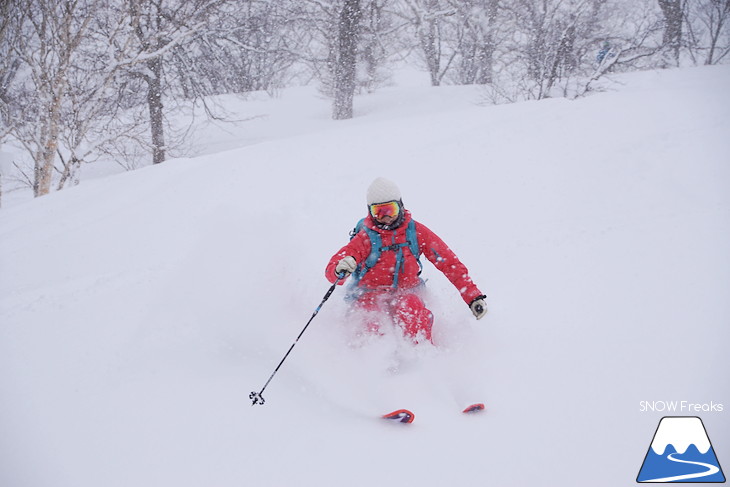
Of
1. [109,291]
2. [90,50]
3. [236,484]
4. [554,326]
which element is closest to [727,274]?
[554,326]

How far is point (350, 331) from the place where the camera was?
3.41 metres

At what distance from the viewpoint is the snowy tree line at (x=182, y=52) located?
843 cm

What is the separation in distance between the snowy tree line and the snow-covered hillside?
386cm

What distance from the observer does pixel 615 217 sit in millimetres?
5000

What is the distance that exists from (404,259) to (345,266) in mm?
617

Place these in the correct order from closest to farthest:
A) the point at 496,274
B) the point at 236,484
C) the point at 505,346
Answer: the point at 236,484, the point at 505,346, the point at 496,274

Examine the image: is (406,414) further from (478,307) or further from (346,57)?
(346,57)

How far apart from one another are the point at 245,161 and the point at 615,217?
539cm

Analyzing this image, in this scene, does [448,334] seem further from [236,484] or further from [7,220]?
[7,220]

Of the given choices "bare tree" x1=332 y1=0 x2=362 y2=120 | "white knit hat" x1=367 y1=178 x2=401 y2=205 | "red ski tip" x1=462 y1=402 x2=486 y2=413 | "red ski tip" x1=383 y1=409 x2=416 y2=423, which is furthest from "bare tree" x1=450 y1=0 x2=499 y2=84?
"red ski tip" x1=383 y1=409 x2=416 y2=423

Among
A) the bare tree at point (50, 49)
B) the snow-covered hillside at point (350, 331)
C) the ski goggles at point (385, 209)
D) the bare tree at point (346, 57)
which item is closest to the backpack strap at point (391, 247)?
the ski goggles at point (385, 209)

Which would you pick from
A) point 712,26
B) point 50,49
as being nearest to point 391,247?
point 50,49

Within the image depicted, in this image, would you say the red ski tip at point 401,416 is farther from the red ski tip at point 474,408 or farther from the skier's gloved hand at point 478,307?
the skier's gloved hand at point 478,307

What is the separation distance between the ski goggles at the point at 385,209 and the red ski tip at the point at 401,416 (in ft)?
4.78
